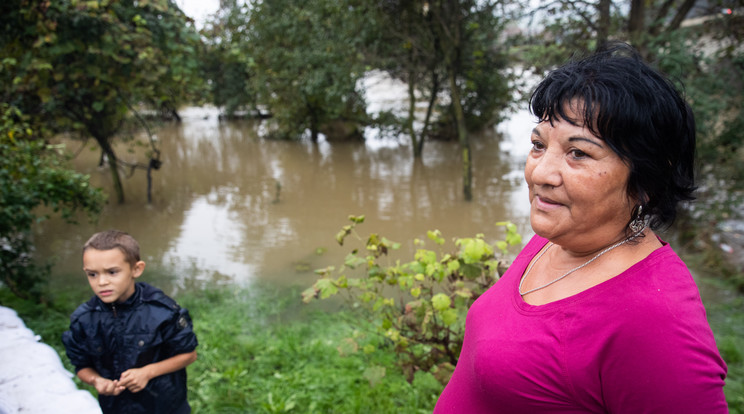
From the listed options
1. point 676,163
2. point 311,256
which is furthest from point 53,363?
point 311,256

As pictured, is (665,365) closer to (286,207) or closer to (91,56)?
(91,56)

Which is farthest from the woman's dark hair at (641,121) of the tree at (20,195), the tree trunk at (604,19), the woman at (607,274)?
the tree trunk at (604,19)

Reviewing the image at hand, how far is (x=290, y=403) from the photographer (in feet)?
10.8

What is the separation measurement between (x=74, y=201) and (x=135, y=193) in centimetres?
574

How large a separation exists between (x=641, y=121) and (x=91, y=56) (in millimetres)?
7703

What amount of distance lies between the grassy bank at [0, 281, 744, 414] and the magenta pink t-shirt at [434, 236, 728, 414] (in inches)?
78.9

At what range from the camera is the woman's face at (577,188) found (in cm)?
104

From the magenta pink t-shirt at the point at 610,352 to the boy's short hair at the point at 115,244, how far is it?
1701 mm

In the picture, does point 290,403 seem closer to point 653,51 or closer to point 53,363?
point 53,363

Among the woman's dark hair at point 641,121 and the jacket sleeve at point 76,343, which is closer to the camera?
the woman's dark hair at point 641,121

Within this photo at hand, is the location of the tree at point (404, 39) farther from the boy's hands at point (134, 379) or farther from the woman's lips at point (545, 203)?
the woman's lips at point (545, 203)

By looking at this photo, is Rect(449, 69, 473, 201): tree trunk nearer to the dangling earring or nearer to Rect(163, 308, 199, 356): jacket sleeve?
Rect(163, 308, 199, 356): jacket sleeve

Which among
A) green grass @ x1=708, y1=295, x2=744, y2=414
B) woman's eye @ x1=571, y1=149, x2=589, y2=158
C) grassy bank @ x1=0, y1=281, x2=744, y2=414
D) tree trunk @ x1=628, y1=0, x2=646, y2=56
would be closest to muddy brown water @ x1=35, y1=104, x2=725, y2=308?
green grass @ x1=708, y1=295, x2=744, y2=414

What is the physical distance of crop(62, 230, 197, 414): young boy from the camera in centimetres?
216
